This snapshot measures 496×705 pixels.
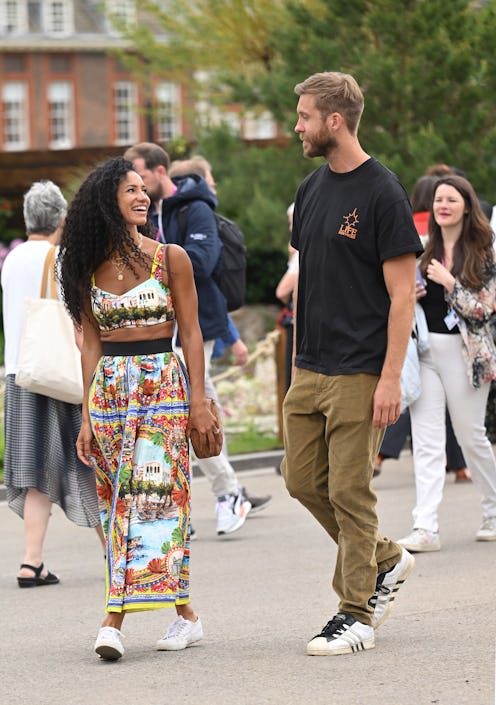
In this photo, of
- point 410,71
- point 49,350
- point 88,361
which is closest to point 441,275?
point 49,350

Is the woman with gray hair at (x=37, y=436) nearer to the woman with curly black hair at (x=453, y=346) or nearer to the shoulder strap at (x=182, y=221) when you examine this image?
the shoulder strap at (x=182, y=221)

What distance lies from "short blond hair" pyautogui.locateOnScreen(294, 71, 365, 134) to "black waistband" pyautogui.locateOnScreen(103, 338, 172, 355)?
3.46 feet

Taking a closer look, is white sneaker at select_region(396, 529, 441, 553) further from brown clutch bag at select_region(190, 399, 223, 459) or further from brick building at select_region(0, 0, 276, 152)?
brick building at select_region(0, 0, 276, 152)

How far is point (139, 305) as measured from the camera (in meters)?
5.57

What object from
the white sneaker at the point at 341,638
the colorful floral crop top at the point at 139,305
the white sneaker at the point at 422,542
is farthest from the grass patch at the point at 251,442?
the white sneaker at the point at 341,638

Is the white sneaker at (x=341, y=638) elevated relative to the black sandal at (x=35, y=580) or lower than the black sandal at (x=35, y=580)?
elevated

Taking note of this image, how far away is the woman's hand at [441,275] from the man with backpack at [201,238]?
131cm

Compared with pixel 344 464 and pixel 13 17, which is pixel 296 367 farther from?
pixel 13 17

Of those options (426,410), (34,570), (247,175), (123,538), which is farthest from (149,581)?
(247,175)

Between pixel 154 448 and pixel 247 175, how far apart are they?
13.8m

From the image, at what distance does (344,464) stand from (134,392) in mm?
827

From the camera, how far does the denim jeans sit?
5379 mm

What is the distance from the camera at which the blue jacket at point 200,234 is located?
8.26 m

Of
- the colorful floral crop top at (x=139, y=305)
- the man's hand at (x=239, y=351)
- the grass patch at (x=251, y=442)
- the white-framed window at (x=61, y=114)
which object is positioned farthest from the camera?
the white-framed window at (x=61, y=114)
